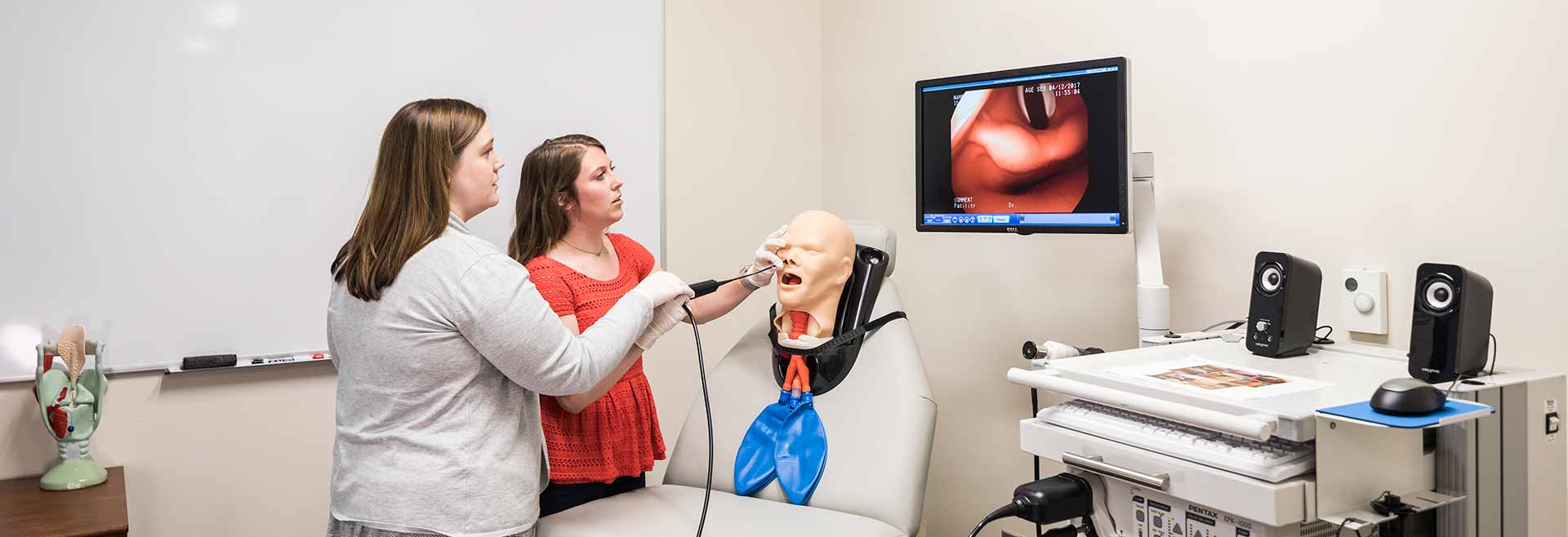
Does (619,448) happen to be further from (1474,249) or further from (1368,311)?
(1474,249)

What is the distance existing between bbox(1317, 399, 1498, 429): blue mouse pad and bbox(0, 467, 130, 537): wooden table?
Result: 1888 millimetres

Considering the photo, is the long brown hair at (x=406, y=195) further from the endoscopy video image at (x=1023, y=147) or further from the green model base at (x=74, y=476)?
the green model base at (x=74, y=476)

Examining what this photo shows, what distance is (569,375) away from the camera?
139cm

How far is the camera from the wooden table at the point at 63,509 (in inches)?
66.7

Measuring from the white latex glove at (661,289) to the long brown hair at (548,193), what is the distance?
11.9 inches

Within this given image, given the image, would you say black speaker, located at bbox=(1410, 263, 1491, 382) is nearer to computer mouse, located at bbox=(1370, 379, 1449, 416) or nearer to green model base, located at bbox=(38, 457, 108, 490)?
computer mouse, located at bbox=(1370, 379, 1449, 416)

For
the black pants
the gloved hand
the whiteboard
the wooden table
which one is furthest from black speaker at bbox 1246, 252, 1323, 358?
the wooden table

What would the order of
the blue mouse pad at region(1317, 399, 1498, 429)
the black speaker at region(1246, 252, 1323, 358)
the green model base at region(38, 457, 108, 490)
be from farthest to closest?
the green model base at region(38, 457, 108, 490) < the black speaker at region(1246, 252, 1323, 358) < the blue mouse pad at region(1317, 399, 1498, 429)

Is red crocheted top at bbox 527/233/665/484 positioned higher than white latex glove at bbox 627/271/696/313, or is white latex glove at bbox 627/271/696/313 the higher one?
white latex glove at bbox 627/271/696/313

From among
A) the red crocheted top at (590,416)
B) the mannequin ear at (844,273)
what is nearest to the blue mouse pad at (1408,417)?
the mannequin ear at (844,273)

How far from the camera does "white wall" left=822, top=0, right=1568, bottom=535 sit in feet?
5.16

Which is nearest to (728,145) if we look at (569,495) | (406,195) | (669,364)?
(669,364)

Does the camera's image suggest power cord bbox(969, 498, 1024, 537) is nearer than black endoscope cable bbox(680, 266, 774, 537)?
Yes

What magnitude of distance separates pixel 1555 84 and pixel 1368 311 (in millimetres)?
449
